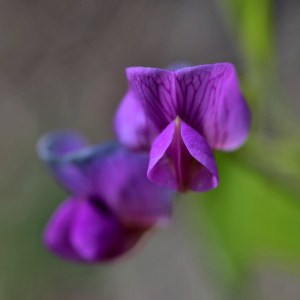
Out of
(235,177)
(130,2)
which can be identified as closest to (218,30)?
(130,2)

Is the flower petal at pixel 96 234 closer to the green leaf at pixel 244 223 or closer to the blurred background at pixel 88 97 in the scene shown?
the green leaf at pixel 244 223

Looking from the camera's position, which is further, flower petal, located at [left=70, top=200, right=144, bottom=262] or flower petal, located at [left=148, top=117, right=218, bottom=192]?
flower petal, located at [left=70, top=200, right=144, bottom=262]

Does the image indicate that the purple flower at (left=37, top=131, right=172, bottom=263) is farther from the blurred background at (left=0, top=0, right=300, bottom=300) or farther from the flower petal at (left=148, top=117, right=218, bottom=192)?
the blurred background at (left=0, top=0, right=300, bottom=300)

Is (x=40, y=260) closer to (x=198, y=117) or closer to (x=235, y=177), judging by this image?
(x=235, y=177)

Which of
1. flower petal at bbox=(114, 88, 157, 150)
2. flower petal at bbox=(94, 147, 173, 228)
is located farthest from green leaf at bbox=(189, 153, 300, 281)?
flower petal at bbox=(114, 88, 157, 150)

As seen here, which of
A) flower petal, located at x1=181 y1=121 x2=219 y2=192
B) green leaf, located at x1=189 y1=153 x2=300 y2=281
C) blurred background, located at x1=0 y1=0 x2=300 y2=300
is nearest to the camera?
flower petal, located at x1=181 y1=121 x2=219 y2=192

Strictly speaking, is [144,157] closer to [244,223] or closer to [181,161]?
[181,161]

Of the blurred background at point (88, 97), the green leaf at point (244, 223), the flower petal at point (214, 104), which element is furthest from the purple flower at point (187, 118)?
the blurred background at point (88, 97)
